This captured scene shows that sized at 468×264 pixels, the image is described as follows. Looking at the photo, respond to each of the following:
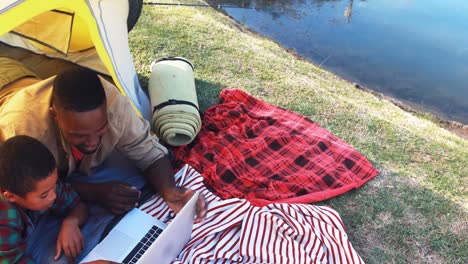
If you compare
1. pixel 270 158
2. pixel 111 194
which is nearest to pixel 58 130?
pixel 111 194

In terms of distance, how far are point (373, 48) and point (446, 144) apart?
2330 millimetres

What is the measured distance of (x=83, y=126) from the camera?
5.57ft

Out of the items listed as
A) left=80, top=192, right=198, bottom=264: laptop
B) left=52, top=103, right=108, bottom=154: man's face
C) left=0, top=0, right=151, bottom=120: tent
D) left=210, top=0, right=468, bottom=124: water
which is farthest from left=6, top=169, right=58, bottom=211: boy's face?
left=210, top=0, right=468, bottom=124: water

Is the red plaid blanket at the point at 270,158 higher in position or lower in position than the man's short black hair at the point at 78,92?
lower

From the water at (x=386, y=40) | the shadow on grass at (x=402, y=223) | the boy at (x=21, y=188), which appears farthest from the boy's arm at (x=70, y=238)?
the water at (x=386, y=40)

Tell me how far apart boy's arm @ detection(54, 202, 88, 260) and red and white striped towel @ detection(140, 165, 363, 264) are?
1.19ft

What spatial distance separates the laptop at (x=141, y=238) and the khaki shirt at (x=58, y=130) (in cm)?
30

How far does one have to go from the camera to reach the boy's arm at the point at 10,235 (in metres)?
1.54

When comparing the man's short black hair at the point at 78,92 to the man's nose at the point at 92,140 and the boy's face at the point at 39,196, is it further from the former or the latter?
the boy's face at the point at 39,196

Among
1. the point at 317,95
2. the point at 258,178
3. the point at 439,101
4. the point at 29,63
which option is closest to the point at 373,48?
the point at 439,101

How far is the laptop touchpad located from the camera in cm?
180

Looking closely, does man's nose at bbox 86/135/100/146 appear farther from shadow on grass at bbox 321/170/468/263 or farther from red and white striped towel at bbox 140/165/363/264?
shadow on grass at bbox 321/170/468/263

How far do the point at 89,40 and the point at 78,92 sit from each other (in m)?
1.17

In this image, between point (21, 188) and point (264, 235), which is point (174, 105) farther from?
point (21, 188)
